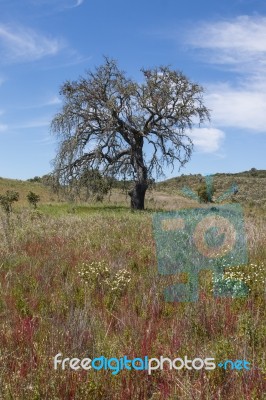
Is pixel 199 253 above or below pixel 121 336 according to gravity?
above

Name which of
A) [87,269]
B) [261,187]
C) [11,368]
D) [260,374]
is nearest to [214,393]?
[260,374]

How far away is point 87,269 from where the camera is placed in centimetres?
639

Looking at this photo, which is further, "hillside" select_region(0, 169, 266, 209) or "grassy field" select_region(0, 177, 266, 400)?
"hillside" select_region(0, 169, 266, 209)

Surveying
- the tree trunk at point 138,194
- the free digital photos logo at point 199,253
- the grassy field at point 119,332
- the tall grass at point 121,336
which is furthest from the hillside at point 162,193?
the tall grass at point 121,336

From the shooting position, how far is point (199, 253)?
6992mm

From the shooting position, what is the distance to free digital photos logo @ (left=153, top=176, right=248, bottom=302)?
5164mm

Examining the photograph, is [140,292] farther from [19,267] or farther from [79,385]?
[19,267]

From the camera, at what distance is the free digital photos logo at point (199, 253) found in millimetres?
5164

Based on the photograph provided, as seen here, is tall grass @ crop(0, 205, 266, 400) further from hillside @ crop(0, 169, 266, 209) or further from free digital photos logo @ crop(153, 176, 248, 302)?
hillside @ crop(0, 169, 266, 209)

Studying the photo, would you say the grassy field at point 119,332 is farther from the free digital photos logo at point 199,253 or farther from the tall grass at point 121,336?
the free digital photos logo at point 199,253

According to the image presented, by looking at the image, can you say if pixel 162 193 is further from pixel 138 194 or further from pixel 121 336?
pixel 121 336

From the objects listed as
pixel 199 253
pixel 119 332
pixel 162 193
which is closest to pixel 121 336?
pixel 119 332

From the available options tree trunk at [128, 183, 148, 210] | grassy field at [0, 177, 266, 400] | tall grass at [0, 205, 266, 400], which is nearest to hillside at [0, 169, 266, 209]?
tree trunk at [128, 183, 148, 210]

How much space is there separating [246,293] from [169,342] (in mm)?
1753
